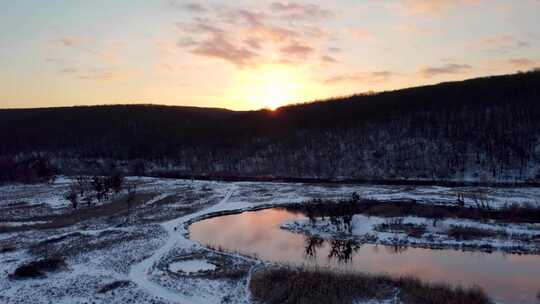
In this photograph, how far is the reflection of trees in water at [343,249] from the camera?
28.4 m

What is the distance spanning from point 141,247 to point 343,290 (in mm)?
14975

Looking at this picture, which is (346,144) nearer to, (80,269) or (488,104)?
(488,104)

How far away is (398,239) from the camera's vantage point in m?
31.5

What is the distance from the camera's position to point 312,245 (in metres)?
31.5

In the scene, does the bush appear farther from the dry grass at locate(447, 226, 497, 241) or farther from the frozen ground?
the dry grass at locate(447, 226, 497, 241)

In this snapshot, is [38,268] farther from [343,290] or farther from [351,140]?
[351,140]

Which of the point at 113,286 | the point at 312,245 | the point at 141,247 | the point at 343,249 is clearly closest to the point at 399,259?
the point at 343,249

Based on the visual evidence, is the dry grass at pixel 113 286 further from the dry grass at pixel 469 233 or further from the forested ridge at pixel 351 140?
the forested ridge at pixel 351 140

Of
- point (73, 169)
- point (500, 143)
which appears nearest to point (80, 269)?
point (500, 143)

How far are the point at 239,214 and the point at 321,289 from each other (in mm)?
24317

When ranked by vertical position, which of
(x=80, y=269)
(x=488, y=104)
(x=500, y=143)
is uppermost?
(x=488, y=104)

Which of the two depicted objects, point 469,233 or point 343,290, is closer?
point 343,290

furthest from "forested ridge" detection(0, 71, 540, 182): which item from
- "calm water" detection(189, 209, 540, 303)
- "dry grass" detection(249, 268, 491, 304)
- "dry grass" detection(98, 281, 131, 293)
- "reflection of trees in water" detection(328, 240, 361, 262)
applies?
"dry grass" detection(98, 281, 131, 293)

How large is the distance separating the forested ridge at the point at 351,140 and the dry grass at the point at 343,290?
54.5 m
